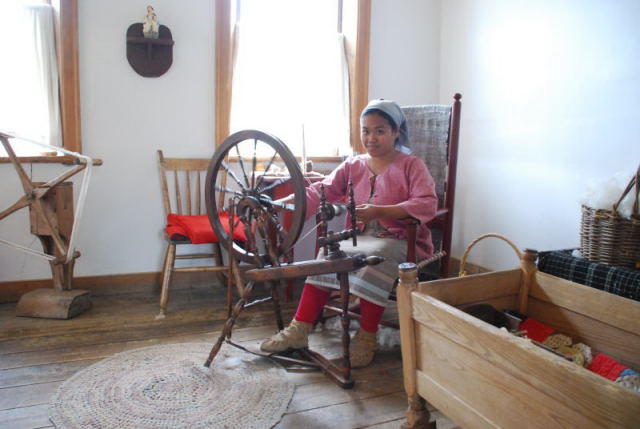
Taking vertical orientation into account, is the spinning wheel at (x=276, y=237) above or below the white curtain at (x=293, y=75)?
below

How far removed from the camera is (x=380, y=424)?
5.03 feet

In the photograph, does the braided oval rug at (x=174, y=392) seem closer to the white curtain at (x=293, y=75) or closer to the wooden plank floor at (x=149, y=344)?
the wooden plank floor at (x=149, y=344)

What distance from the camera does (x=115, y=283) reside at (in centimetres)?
286

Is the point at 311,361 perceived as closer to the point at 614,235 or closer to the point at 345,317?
the point at 345,317

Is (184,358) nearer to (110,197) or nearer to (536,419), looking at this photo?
(110,197)

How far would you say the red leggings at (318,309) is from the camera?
6.36 ft

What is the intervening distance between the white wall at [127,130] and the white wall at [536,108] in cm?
160

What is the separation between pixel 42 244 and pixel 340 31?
2.27m

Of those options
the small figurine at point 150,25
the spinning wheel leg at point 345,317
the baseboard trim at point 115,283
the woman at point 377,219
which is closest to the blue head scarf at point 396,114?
the woman at point 377,219

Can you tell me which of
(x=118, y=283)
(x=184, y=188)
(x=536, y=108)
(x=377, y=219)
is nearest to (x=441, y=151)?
(x=536, y=108)

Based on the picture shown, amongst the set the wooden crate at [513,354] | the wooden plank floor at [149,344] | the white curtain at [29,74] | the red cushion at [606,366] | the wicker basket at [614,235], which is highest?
the white curtain at [29,74]

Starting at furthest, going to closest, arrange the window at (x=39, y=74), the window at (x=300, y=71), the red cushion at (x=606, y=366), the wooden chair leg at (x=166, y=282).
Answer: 1. the window at (x=300, y=71)
2. the window at (x=39, y=74)
3. the wooden chair leg at (x=166, y=282)
4. the red cushion at (x=606, y=366)

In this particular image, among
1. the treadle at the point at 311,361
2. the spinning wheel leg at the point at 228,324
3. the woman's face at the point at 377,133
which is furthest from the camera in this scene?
the woman's face at the point at 377,133

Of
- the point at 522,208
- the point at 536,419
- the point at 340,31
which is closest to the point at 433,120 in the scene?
the point at 522,208
